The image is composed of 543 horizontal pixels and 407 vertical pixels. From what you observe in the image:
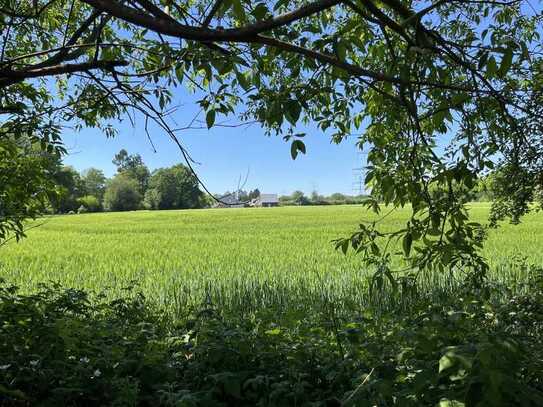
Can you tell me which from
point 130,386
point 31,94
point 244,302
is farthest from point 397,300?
point 31,94

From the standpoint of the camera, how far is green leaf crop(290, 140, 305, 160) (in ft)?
6.53

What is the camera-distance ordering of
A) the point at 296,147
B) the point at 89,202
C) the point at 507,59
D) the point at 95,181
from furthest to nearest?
the point at 95,181, the point at 89,202, the point at 296,147, the point at 507,59

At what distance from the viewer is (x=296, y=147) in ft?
6.59

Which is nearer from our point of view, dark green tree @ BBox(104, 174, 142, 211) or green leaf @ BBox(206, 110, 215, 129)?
green leaf @ BBox(206, 110, 215, 129)

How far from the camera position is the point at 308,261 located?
36.2 ft

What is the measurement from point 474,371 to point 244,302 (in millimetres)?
5675

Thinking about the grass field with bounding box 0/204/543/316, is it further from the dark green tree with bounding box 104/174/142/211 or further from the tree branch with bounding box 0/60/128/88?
the dark green tree with bounding box 104/174/142/211

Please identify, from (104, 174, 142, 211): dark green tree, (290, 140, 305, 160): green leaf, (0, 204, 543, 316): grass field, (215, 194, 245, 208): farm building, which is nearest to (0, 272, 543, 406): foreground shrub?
(215, 194, 245, 208): farm building

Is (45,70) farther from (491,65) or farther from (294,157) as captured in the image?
(491,65)

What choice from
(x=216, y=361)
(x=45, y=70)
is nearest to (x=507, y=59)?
(x=216, y=361)

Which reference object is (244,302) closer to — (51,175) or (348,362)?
(51,175)

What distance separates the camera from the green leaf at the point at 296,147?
6.53 feet

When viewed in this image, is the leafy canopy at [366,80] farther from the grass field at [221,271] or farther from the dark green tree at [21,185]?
the grass field at [221,271]

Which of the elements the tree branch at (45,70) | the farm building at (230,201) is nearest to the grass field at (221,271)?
the farm building at (230,201)
